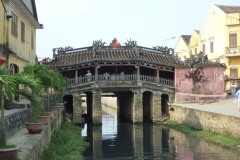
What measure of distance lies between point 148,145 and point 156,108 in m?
9.72

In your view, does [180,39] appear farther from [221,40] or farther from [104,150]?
[104,150]

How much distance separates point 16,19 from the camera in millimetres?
19062

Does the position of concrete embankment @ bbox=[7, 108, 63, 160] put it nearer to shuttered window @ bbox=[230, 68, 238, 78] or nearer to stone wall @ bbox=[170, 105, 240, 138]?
stone wall @ bbox=[170, 105, 240, 138]

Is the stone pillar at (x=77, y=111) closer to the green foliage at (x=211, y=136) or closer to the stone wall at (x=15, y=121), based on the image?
the green foliage at (x=211, y=136)

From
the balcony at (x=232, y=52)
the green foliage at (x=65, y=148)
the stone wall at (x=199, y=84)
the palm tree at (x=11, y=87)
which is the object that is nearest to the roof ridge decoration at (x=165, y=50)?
the stone wall at (x=199, y=84)

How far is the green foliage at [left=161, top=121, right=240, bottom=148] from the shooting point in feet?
56.1

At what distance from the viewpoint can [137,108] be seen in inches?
1127

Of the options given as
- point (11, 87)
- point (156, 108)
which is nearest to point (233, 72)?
point (156, 108)

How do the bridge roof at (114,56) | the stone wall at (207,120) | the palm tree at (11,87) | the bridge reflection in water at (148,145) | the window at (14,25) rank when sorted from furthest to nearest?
1. the bridge roof at (114,56)
2. the window at (14,25)
3. the stone wall at (207,120)
4. the bridge reflection in water at (148,145)
5. the palm tree at (11,87)

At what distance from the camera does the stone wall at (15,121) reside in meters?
10.3

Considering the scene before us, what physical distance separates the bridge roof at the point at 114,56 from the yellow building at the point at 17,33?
5.14m

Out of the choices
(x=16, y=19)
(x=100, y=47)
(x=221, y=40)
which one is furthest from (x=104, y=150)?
(x=221, y=40)

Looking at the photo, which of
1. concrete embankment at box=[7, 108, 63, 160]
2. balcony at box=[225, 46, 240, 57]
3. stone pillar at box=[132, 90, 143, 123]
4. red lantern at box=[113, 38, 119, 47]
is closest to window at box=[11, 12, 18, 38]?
Result: concrete embankment at box=[7, 108, 63, 160]

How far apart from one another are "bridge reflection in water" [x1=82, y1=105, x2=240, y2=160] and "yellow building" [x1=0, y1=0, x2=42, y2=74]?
234 inches
